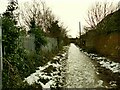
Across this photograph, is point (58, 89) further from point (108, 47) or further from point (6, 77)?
point (108, 47)

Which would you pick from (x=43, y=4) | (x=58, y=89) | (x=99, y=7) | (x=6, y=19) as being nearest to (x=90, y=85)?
(x=58, y=89)

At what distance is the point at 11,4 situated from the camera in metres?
9.09

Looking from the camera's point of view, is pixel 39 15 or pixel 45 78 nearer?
pixel 45 78

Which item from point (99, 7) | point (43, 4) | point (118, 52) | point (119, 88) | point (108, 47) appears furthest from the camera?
point (43, 4)

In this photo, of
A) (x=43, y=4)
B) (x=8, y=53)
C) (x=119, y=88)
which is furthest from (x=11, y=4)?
(x=43, y=4)

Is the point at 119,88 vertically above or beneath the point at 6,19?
beneath

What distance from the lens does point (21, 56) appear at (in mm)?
8469

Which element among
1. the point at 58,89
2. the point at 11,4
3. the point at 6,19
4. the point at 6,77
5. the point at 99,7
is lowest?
the point at 58,89

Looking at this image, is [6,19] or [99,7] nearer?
[6,19]

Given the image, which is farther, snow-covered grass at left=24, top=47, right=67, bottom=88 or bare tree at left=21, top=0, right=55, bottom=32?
bare tree at left=21, top=0, right=55, bottom=32

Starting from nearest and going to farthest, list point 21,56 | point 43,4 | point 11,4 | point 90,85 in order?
point 90,85 < point 21,56 < point 11,4 < point 43,4

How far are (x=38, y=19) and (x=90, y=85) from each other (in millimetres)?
20962

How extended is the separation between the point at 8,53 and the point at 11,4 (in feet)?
8.53

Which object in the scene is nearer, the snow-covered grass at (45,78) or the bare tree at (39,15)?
the snow-covered grass at (45,78)
